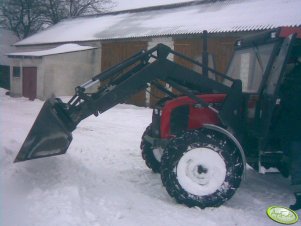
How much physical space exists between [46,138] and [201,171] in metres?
2.00

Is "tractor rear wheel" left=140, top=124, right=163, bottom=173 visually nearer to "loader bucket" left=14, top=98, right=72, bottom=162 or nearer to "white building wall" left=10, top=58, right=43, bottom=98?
"loader bucket" left=14, top=98, right=72, bottom=162

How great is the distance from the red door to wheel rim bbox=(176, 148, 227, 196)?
1612 centimetres

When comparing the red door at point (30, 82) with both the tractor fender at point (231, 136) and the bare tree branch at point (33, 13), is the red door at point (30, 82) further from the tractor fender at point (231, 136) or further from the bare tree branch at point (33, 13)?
the tractor fender at point (231, 136)

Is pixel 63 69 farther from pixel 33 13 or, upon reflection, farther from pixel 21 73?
pixel 33 13

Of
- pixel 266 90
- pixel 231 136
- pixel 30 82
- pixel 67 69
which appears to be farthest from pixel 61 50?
pixel 231 136

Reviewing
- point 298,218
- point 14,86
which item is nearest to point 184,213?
point 298,218

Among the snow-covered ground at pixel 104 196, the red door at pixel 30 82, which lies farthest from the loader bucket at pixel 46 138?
the red door at pixel 30 82

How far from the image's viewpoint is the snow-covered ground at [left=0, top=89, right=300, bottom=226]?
4027 millimetres

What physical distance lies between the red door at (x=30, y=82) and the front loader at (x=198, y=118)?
594 inches

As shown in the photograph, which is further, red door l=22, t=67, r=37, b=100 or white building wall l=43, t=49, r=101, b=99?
red door l=22, t=67, r=37, b=100

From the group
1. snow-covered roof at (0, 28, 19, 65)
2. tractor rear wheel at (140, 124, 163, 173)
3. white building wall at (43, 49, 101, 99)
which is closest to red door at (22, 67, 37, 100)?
white building wall at (43, 49, 101, 99)

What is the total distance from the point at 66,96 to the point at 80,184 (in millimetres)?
14565

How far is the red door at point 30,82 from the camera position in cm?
1943

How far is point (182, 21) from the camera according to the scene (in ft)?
57.7
